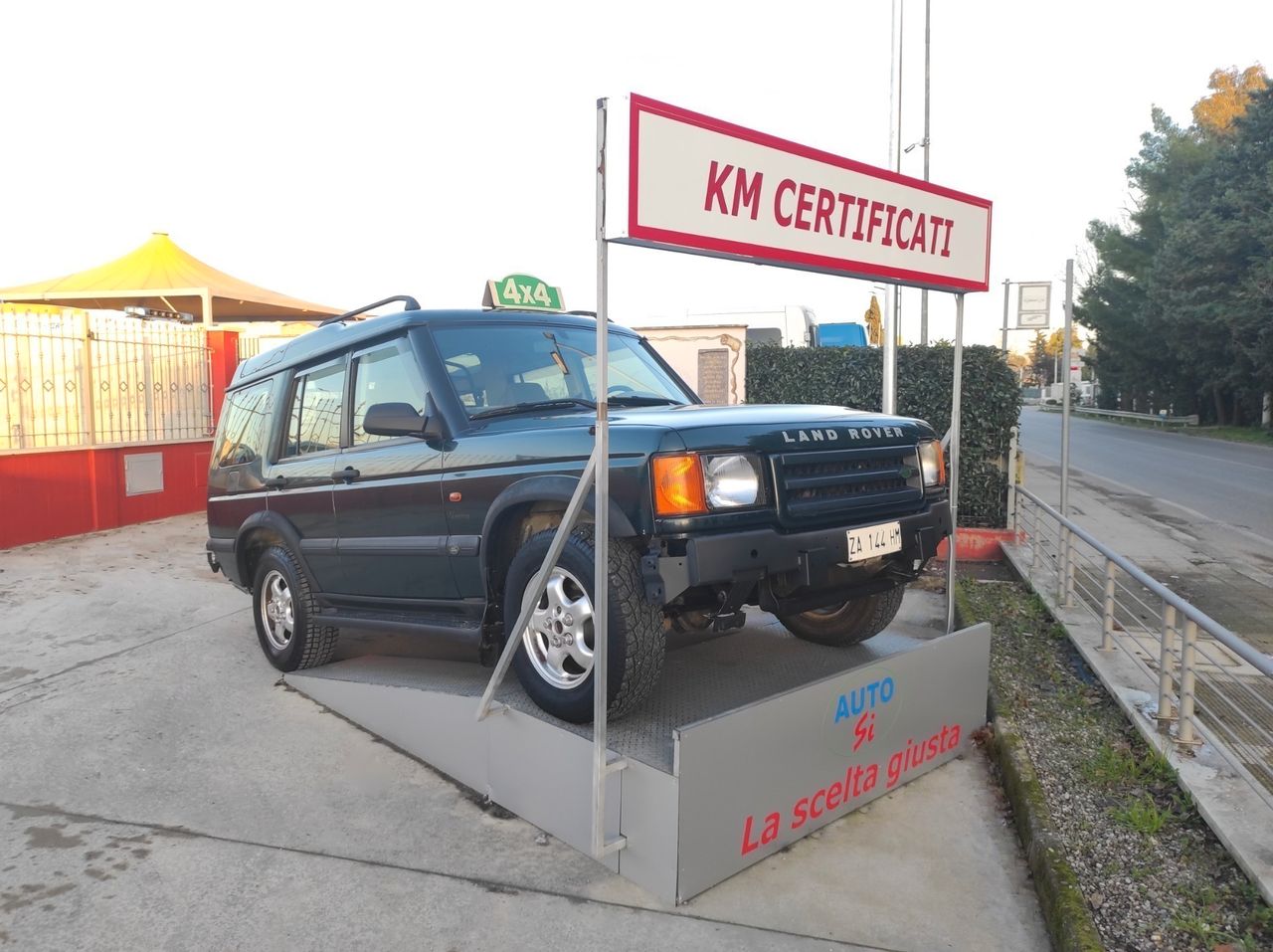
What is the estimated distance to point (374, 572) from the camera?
475cm

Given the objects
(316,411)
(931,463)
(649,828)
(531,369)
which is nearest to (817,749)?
(649,828)

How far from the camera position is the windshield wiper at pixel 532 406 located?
14.0 feet

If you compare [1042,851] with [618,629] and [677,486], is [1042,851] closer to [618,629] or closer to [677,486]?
[618,629]

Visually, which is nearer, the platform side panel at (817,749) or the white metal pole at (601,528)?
the white metal pole at (601,528)

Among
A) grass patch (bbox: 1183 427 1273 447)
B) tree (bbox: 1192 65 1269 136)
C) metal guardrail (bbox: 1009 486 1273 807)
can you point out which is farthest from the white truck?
tree (bbox: 1192 65 1269 136)

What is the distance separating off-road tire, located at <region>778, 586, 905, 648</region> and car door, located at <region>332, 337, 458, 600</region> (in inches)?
70.9

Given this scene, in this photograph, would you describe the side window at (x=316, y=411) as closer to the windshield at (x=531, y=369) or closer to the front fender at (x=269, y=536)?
the front fender at (x=269, y=536)

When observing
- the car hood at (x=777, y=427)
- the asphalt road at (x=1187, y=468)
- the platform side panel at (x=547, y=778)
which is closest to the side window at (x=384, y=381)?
the car hood at (x=777, y=427)

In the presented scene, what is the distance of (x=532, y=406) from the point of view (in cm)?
436

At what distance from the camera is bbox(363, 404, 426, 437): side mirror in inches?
158

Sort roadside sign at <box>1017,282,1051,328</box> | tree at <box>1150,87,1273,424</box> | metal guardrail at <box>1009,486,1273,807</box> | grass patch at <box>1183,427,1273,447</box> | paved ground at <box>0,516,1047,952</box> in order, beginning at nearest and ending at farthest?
1. paved ground at <box>0,516,1047,952</box>
2. metal guardrail at <box>1009,486,1273,807</box>
3. roadside sign at <box>1017,282,1051,328</box>
4. tree at <box>1150,87,1273,424</box>
5. grass patch at <box>1183,427,1273,447</box>

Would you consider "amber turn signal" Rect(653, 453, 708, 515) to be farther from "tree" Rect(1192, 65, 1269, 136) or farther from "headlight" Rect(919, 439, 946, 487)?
"tree" Rect(1192, 65, 1269, 136)

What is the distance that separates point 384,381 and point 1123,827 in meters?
3.87

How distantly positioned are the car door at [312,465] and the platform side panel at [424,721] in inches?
25.1
